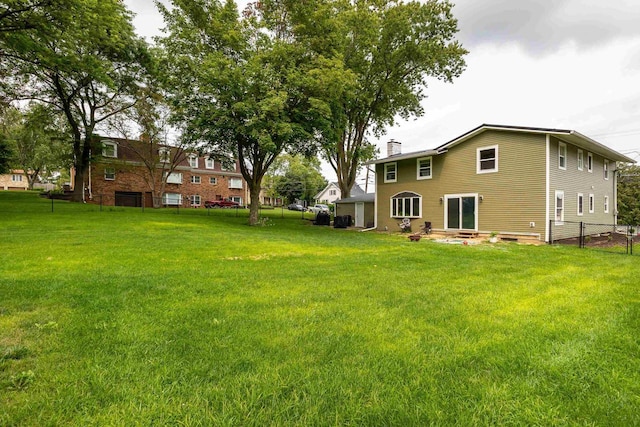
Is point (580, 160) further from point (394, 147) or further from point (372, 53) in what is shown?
point (372, 53)

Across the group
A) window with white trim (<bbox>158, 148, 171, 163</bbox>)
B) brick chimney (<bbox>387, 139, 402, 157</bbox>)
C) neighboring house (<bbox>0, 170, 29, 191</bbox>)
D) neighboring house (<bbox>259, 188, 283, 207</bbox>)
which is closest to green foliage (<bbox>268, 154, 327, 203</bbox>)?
neighboring house (<bbox>259, 188, 283, 207</bbox>)

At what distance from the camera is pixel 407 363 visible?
2.71 m

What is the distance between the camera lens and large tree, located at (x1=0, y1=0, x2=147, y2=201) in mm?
13344

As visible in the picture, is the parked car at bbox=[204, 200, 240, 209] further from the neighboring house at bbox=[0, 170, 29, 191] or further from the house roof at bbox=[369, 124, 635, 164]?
the neighboring house at bbox=[0, 170, 29, 191]

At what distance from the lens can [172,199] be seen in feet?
122

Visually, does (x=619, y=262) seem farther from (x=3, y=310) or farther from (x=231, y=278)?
(x=3, y=310)

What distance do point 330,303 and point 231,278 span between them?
229 cm

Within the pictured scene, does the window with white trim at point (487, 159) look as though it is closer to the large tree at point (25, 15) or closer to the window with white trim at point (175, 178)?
the large tree at point (25, 15)

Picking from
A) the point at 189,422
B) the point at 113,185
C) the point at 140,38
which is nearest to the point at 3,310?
the point at 189,422

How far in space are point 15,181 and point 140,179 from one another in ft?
158

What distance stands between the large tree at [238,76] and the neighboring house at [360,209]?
24.8 feet

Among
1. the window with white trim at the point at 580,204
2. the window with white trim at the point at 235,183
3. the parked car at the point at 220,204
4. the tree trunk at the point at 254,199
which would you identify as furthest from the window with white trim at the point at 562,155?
the window with white trim at the point at 235,183

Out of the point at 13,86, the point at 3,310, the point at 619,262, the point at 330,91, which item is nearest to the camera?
the point at 3,310

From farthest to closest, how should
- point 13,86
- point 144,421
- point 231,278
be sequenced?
point 13,86, point 231,278, point 144,421
